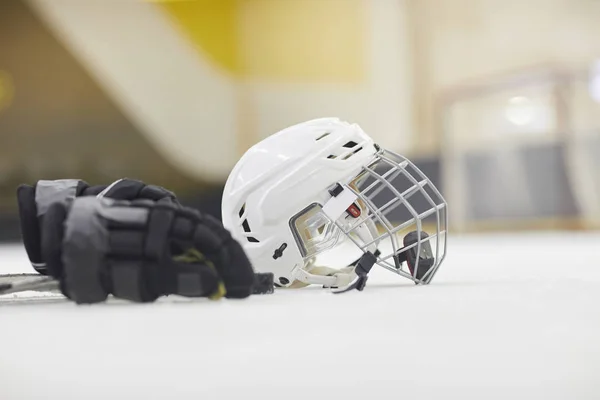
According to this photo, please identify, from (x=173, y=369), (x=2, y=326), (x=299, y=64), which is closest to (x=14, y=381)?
(x=173, y=369)

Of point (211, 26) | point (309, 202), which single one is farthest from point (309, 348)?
point (211, 26)

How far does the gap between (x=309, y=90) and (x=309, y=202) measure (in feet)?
17.0

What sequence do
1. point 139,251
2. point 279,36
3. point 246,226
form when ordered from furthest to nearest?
point 279,36 < point 246,226 < point 139,251

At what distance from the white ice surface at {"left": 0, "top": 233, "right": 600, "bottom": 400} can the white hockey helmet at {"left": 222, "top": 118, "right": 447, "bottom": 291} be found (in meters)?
0.11

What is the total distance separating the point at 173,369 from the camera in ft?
2.66

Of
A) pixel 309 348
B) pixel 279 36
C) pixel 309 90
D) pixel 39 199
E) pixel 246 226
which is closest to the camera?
pixel 309 348

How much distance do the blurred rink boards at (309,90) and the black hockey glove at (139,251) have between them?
16.6 ft

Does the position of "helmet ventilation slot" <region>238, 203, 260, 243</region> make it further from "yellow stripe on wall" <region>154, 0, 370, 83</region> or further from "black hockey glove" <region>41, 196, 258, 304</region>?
"yellow stripe on wall" <region>154, 0, 370, 83</region>

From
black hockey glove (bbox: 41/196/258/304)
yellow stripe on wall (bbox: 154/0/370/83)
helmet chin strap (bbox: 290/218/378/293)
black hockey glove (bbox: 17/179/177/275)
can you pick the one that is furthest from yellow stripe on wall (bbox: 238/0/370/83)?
black hockey glove (bbox: 41/196/258/304)

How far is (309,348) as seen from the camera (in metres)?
0.91

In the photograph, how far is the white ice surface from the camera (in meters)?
0.74

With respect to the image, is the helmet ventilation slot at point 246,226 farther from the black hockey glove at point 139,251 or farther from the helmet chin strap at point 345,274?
the black hockey glove at point 139,251

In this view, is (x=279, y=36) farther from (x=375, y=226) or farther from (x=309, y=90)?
(x=375, y=226)

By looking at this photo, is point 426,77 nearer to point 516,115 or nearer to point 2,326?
point 516,115
